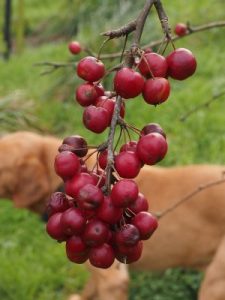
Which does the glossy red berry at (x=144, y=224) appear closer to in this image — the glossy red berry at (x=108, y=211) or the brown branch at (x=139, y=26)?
the glossy red berry at (x=108, y=211)

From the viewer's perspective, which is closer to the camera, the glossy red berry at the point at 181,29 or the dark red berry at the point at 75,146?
the dark red berry at the point at 75,146

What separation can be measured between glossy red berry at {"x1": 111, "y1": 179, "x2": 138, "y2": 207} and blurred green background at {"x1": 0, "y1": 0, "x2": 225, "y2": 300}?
6.30 feet

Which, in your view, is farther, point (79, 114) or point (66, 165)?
point (79, 114)

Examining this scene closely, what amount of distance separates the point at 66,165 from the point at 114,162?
0.19ft

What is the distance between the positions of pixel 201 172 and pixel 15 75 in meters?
4.58

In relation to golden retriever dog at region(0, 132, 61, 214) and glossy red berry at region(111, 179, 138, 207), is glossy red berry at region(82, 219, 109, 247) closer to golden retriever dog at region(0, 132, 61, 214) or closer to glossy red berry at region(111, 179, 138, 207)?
glossy red berry at region(111, 179, 138, 207)

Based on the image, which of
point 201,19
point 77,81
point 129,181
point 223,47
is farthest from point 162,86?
point 201,19

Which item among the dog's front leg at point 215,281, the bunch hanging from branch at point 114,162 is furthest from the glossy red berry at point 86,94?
the dog's front leg at point 215,281

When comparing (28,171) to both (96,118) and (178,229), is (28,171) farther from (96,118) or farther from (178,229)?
(96,118)

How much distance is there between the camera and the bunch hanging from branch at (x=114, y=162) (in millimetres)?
650

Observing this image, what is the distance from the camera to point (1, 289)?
358 cm

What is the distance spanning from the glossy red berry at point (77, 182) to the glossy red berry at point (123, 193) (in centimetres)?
3

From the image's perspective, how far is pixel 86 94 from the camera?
27.4 inches

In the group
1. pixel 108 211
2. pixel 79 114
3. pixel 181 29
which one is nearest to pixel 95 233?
pixel 108 211
